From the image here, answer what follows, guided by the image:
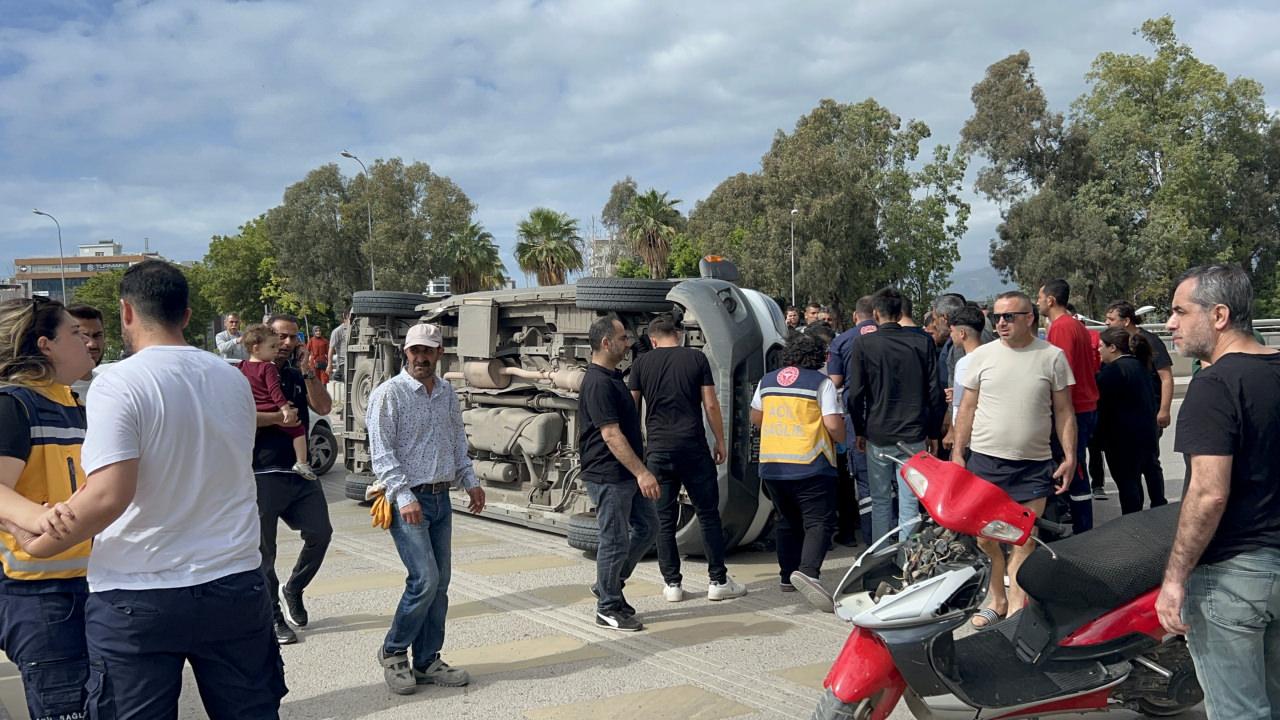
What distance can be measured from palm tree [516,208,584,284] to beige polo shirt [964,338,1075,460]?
162ft

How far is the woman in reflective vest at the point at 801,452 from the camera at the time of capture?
6.23m

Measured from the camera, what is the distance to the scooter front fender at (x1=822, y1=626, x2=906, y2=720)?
11.7 ft

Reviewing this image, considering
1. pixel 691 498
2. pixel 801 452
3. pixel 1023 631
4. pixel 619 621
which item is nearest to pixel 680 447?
pixel 691 498

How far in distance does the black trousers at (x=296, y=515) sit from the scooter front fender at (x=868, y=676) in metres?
3.37

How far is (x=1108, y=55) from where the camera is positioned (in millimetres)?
39938

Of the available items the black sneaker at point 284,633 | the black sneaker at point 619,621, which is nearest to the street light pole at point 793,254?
the black sneaker at point 619,621

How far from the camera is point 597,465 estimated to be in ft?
19.2

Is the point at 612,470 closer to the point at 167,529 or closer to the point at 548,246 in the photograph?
the point at 167,529

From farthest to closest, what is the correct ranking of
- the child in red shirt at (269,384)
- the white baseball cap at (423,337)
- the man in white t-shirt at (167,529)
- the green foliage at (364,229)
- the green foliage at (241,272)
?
the green foliage at (241,272), the green foliage at (364,229), the child in red shirt at (269,384), the white baseball cap at (423,337), the man in white t-shirt at (167,529)

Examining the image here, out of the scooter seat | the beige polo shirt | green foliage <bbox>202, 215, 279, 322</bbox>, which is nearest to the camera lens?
the scooter seat

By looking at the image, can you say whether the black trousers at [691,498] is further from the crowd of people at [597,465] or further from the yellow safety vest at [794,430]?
the yellow safety vest at [794,430]

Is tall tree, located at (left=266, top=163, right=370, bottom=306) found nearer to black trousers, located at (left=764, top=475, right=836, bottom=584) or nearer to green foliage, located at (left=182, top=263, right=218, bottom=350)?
green foliage, located at (left=182, top=263, right=218, bottom=350)

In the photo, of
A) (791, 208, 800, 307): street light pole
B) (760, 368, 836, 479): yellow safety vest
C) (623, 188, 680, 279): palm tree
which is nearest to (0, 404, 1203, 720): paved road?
(760, 368, 836, 479): yellow safety vest

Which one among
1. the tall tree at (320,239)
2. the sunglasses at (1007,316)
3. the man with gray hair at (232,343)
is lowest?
the man with gray hair at (232,343)
